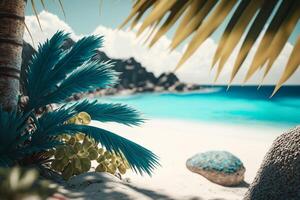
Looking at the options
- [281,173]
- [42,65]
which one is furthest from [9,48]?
[281,173]

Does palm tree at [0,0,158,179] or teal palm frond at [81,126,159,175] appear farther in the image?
teal palm frond at [81,126,159,175]

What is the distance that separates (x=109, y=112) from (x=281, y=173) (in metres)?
2.50

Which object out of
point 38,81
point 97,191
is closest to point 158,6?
point 97,191

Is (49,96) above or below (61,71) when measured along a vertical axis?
below

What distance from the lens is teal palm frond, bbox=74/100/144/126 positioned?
5098 mm

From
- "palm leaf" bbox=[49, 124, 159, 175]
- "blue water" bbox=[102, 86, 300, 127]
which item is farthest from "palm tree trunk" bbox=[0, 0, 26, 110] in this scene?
"blue water" bbox=[102, 86, 300, 127]

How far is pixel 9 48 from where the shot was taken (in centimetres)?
441

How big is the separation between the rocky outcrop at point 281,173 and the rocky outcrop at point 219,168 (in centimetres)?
316

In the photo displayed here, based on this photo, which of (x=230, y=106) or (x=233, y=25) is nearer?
(x=233, y=25)

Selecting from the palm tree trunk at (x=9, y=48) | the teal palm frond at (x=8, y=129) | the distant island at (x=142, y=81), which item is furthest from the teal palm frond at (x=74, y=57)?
the distant island at (x=142, y=81)

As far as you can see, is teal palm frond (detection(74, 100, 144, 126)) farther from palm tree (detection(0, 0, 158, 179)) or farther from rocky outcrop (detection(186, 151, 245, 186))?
rocky outcrop (detection(186, 151, 245, 186))

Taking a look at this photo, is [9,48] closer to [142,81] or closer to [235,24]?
[235,24]

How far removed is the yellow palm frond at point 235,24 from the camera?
88cm

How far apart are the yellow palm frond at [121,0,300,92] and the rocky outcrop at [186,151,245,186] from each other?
5.72m
